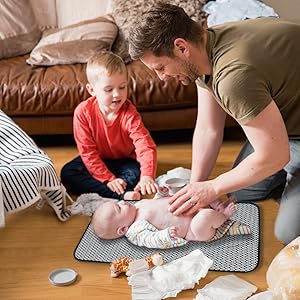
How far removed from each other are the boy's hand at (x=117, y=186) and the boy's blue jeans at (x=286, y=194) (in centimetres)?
46

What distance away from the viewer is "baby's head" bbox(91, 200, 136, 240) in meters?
2.15

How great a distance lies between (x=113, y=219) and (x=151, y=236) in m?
0.15

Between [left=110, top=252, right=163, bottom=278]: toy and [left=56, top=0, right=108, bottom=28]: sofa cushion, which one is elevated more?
[left=56, top=0, right=108, bottom=28]: sofa cushion

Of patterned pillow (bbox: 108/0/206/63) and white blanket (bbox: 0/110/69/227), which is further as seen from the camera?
patterned pillow (bbox: 108/0/206/63)

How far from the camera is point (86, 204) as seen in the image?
245 centimetres

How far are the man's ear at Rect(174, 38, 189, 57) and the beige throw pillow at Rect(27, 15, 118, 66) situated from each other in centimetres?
125

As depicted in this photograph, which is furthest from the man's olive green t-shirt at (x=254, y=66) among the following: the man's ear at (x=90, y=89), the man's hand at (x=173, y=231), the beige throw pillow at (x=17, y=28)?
the beige throw pillow at (x=17, y=28)

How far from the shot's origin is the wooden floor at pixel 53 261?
1.94m

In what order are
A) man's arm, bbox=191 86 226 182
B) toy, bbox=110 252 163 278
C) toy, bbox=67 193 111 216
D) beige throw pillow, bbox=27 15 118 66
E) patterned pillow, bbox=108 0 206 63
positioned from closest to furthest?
toy, bbox=110 252 163 278, man's arm, bbox=191 86 226 182, toy, bbox=67 193 111 216, beige throw pillow, bbox=27 15 118 66, patterned pillow, bbox=108 0 206 63

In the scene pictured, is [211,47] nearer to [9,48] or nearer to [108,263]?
[108,263]

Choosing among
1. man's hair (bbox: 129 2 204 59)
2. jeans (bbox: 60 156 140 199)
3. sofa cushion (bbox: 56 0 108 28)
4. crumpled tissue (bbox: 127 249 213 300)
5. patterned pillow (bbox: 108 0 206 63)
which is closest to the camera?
man's hair (bbox: 129 2 204 59)

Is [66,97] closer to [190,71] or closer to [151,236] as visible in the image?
[151,236]

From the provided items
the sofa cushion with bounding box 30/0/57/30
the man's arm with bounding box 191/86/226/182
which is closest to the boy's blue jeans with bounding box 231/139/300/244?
the man's arm with bounding box 191/86/226/182

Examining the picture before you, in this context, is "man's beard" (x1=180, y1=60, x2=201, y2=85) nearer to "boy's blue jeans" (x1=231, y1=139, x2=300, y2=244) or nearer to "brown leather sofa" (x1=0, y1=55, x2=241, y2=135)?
"boy's blue jeans" (x1=231, y1=139, x2=300, y2=244)
